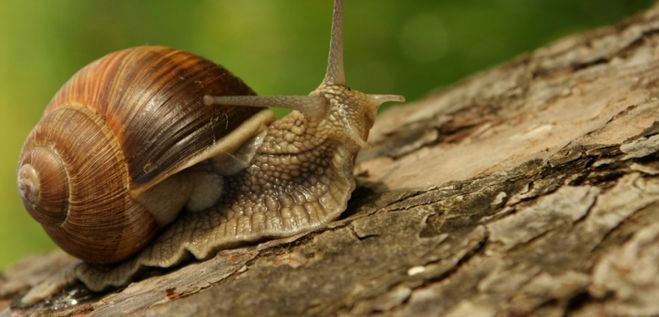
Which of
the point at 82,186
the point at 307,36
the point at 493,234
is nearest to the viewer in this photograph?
the point at 493,234

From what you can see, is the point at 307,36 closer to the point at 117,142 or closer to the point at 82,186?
the point at 117,142

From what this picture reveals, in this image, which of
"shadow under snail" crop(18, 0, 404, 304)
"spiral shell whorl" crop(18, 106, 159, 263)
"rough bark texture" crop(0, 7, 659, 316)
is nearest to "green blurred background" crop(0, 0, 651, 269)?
"rough bark texture" crop(0, 7, 659, 316)

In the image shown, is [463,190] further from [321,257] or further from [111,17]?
[111,17]

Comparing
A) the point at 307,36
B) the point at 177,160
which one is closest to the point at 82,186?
the point at 177,160

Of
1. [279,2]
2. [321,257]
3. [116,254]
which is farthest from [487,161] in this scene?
[279,2]

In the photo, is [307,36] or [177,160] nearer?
[177,160]

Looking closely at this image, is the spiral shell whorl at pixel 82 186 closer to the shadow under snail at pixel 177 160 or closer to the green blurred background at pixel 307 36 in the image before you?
the shadow under snail at pixel 177 160
